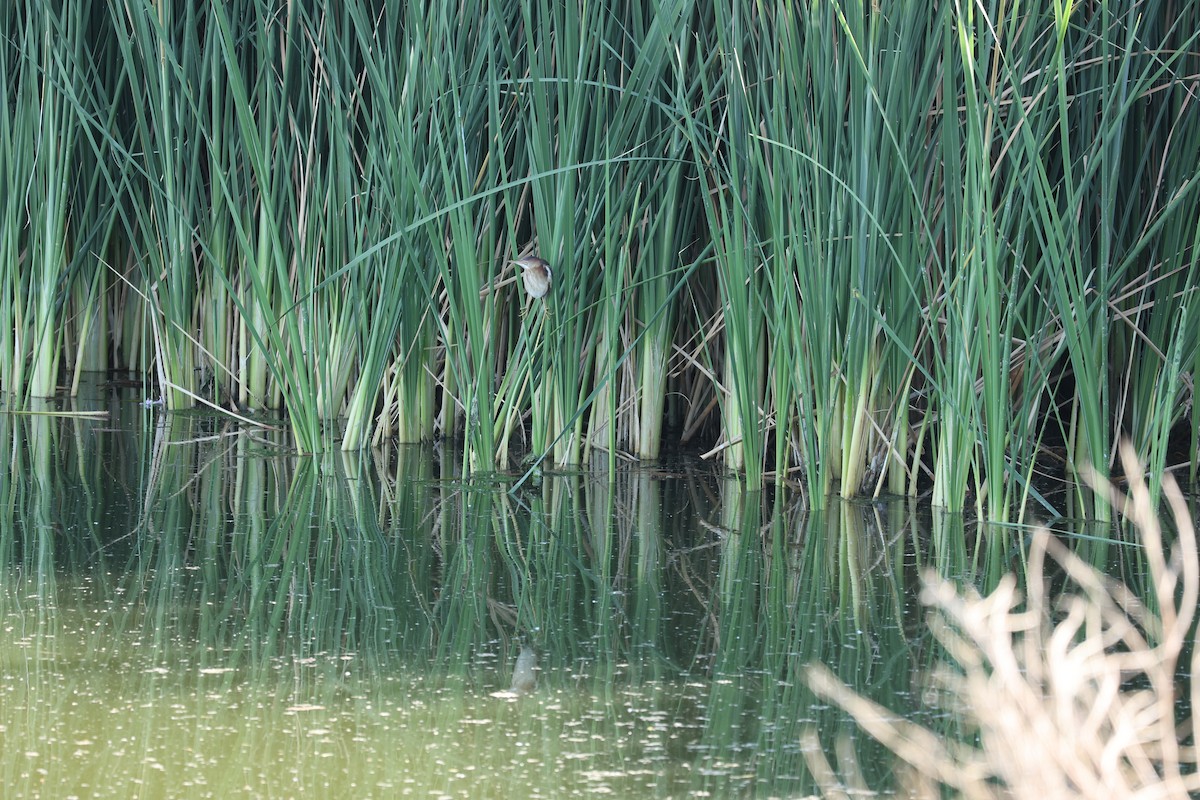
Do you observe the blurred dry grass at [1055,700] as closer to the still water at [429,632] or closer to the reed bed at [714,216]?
the still water at [429,632]

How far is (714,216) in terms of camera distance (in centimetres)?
283

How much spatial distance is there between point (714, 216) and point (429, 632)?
122 centimetres

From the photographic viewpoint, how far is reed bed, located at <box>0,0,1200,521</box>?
2.60m

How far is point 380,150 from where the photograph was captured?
3.12 meters

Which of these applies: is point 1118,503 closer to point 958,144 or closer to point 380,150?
point 958,144

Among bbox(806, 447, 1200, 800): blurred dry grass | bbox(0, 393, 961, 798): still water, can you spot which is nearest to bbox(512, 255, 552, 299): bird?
bbox(0, 393, 961, 798): still water

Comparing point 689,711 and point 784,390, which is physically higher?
point 784,390

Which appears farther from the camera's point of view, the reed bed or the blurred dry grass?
the reed bed

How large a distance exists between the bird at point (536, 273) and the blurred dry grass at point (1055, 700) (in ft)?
3.71

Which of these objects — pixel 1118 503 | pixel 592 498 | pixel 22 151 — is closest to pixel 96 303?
pixel 22 151

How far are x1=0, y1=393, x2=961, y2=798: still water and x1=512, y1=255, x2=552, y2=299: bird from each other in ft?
1.37

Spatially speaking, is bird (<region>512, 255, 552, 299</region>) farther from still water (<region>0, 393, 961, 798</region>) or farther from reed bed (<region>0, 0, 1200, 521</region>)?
still water (<region>0, 393, 961, 798</region>)

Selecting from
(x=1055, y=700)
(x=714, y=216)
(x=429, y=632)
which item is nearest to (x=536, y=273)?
(x=714, y=216)

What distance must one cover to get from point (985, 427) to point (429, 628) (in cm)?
131
